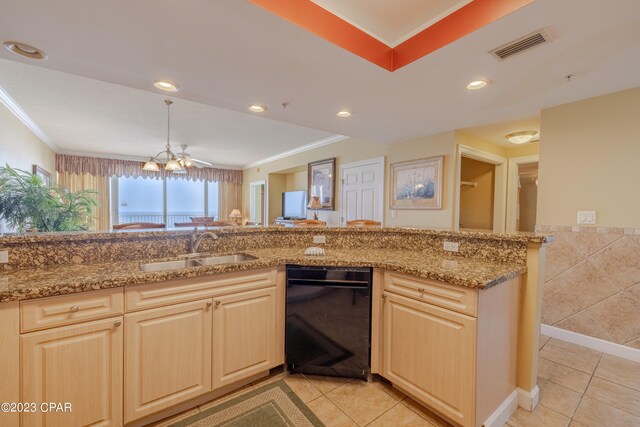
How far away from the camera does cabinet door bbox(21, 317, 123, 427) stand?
1.13 m

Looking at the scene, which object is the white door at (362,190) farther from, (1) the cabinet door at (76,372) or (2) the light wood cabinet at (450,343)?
(1) the cabinet door at (76,372)

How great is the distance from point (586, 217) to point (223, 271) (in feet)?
10.5

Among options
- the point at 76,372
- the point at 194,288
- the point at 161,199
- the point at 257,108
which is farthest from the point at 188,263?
the point at 161,199

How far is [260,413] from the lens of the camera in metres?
1.56

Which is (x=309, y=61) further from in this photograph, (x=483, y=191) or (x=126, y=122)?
(x=483, y=191)

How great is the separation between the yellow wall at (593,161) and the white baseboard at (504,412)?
6.14 ft

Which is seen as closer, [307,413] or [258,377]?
[307,413]

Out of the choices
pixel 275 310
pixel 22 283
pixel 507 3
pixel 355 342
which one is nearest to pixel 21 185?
pixel 22 283

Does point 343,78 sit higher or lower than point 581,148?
higher

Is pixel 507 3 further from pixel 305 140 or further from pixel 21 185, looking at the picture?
pixel 21 185

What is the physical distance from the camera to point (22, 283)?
1.17 m

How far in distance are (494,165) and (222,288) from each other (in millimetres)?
4663

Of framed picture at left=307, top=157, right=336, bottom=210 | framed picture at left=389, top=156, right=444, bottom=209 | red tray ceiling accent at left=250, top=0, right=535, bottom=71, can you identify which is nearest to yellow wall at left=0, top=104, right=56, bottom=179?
red tray ceiling accent at left=250, top=0, right=535, bottom=71

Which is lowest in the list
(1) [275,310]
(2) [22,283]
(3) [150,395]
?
(3) [150,395]
